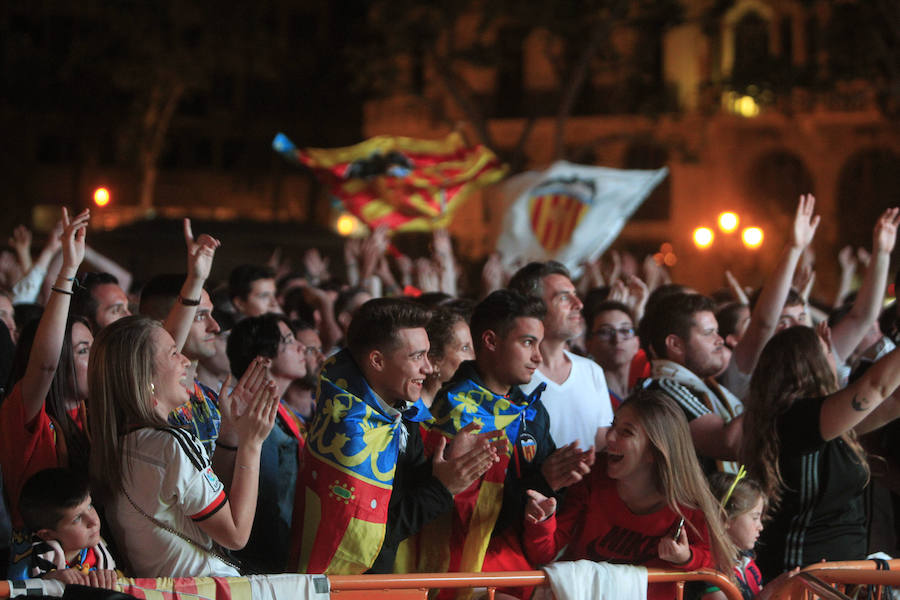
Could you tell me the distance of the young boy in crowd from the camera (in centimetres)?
372

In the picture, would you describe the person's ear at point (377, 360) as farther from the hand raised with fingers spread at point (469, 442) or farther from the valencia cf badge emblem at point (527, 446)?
the valencia cf badge emblem at point (527, 446)

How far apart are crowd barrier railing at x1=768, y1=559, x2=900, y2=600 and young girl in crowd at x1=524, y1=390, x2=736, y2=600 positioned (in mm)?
232

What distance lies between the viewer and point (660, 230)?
32406mm

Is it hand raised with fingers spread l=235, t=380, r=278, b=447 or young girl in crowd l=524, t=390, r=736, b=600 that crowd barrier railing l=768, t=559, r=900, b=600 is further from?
hand raised with fingers spread l=235, t=380, r=278, b=447

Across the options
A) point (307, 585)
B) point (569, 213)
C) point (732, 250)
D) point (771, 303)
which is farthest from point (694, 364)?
point (732, 250)

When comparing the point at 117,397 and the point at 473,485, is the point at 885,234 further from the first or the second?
the point at 117,397

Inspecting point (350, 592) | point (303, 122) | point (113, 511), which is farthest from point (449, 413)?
point (303, 122)

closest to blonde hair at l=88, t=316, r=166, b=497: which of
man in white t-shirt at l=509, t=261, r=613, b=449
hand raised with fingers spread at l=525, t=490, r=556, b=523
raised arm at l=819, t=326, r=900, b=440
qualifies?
hand raised with fingers spread at l=525, t=490, r=556, b=523

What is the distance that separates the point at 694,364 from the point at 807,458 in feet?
3.92

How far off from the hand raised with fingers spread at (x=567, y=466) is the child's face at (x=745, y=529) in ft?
2.14

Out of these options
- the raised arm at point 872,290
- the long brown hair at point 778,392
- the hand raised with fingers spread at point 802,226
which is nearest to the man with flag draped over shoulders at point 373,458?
the long brown hair at point 778,392

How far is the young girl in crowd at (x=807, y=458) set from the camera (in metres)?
4.64

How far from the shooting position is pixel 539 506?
13.9 ft

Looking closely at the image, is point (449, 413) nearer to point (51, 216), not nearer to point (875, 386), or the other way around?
point (875, 386)
